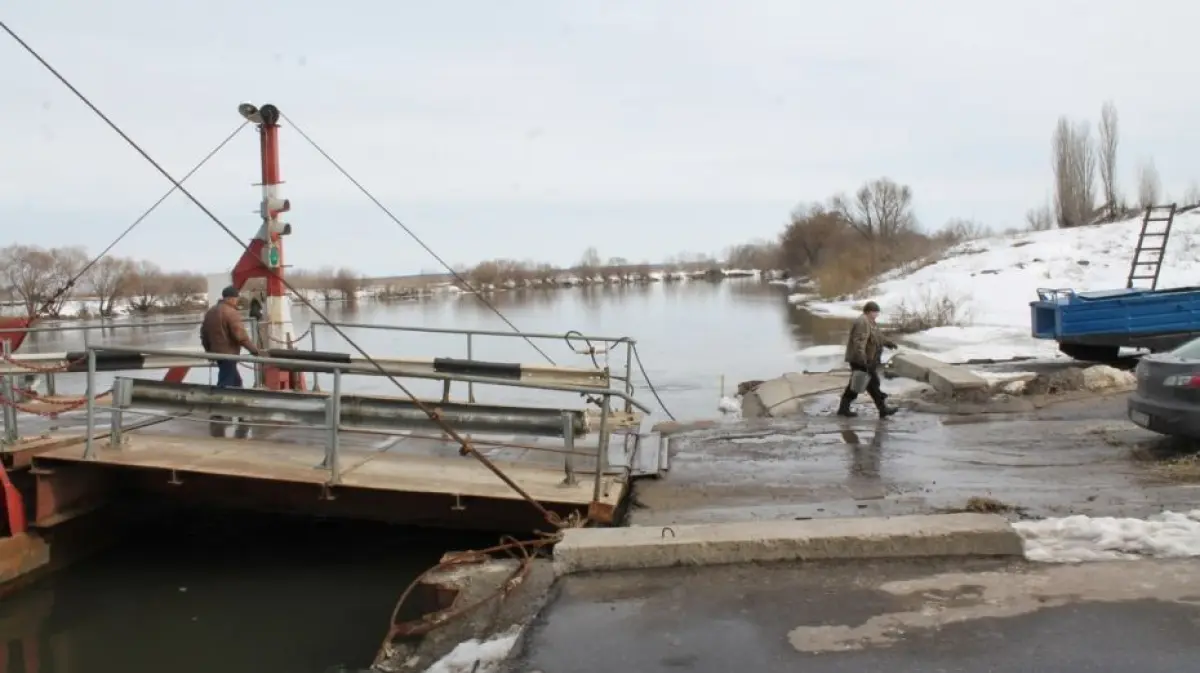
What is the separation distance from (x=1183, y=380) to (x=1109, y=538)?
12.1 ft

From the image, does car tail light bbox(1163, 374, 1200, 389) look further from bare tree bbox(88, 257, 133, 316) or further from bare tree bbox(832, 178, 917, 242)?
bare tree bbox(832, 178, 917, 242)

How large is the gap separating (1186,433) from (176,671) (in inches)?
357

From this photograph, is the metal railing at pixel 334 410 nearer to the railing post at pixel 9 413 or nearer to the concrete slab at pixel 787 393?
the railing post at pixel 9 413

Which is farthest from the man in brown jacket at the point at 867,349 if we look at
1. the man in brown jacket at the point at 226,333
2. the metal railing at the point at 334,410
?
the man in brown jacket at the point at 226,333

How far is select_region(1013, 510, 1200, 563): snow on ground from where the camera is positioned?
5.71 m

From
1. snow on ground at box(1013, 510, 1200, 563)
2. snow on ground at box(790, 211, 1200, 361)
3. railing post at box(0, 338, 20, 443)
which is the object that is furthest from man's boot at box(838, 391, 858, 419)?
snow on ground at box(790, 211, 1200, 361)

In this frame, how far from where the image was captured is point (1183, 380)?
8703mm

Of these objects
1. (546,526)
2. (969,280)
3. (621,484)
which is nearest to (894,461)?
(621,484)

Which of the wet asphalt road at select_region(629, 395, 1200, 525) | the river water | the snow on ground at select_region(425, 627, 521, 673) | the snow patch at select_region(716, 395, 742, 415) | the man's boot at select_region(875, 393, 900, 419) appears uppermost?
the man's boot at select_region(875, 393, 900, 419)

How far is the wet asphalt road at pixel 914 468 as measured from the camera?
7.45 meters

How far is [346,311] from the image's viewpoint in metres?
57.7

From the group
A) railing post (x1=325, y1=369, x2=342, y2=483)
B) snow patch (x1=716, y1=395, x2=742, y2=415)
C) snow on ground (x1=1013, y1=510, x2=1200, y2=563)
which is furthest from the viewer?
snow patch (x1=716, y1=395, x2=742, y2=415)

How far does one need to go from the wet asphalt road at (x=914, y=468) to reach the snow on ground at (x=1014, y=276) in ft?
49.2

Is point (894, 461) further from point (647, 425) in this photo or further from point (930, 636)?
point (647, 425)
